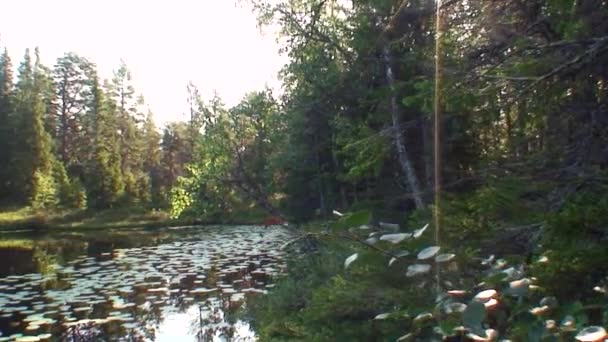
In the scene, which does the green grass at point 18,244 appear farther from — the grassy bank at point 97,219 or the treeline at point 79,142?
the treeline at point 79,142

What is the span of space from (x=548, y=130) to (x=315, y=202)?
1627 cm

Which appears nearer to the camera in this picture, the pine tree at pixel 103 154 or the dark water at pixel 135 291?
the dark water at pixel 135 291

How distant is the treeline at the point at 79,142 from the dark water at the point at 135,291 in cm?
1901

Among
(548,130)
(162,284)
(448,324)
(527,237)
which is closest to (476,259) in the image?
(527,237)

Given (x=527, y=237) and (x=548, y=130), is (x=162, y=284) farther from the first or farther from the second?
(x=527, y=237)

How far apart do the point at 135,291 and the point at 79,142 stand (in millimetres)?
34945

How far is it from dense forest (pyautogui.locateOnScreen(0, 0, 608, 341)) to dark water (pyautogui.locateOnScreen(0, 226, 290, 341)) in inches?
76.7

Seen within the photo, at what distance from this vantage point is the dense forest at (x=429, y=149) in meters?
1.54

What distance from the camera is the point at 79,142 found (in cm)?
4225

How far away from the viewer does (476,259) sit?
1.74 m

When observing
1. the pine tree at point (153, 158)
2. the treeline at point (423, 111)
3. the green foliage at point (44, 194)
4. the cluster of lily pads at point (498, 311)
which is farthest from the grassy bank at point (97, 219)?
the cluster of lily pads at point (498, 311)

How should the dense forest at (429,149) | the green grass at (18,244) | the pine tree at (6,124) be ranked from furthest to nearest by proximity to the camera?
1. the pine tree at (6,124)
2. the green grass at (18,244)
3. the dense forest at (429,149)

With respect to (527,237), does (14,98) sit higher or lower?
higher

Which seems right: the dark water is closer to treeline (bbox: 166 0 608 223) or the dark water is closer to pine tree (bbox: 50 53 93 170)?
treeline (bbox: 166 0 608 223)
